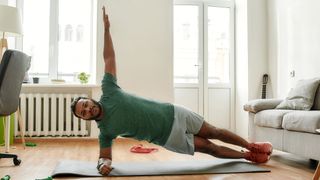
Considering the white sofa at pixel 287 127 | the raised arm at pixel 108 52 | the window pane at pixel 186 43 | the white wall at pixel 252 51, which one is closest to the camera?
the raised arm at pixel 108 52

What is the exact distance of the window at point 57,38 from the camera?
17.4 feet

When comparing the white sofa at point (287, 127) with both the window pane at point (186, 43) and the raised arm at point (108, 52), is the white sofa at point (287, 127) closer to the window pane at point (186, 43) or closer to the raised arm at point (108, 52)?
the raised arm at point (108, 52)

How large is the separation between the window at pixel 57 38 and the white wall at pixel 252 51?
2245 millimetres

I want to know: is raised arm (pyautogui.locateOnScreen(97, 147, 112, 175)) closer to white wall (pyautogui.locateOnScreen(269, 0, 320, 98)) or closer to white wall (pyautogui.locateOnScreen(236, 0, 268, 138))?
white wall (pyautogui.locateOnScreen(269, 0, 320, 98))

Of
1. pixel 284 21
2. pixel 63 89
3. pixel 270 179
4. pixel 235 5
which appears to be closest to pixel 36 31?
pixel 63 89

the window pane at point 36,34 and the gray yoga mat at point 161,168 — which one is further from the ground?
the window pane at point 36,34

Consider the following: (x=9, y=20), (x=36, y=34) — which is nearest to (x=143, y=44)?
(x=36, y=34)

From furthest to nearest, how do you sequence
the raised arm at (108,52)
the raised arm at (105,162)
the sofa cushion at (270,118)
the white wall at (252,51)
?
the white wall at (252,51) → the sofa cushion at (270,118) → the raised arm at (108,52) → the raised arm at (105,162)

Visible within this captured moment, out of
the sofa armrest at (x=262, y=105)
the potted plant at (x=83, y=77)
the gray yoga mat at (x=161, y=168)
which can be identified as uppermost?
the potted plant at (x=83, y=77)

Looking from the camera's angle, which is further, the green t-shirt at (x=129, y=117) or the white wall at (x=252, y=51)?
the white wall at (x=252, y=51)

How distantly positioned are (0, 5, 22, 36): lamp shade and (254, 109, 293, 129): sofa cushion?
275cm

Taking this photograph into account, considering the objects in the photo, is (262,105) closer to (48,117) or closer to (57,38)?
(48,117)

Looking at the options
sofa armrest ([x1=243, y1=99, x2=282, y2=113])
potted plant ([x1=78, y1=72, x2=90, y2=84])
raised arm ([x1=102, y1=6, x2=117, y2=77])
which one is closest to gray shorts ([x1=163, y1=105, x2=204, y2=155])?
raised arm ([x1=102, y1=6, x2=117, y2=77])

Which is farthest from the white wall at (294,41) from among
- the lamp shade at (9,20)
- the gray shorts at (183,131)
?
the lamp shade at (9,20)
